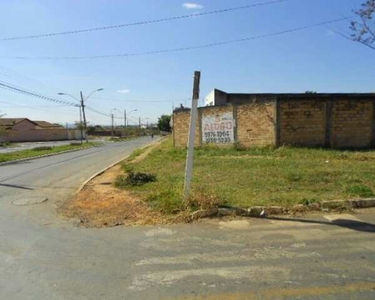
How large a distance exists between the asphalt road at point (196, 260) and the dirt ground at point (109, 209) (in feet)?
1.31

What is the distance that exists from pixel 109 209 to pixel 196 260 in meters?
3.34

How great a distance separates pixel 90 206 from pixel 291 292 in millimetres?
5310

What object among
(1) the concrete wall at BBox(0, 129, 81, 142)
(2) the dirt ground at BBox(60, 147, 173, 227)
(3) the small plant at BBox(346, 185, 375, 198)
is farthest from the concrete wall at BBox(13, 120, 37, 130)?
(3) the small plant at BBox(346, 185, 375, 198)

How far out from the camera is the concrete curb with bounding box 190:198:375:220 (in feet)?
21.3

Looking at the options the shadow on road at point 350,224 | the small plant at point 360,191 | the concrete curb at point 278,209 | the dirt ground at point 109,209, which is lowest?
the dirt ground at point 109,209

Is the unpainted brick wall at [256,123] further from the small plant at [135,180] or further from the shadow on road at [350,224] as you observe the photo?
the shadow on road at [350,224]

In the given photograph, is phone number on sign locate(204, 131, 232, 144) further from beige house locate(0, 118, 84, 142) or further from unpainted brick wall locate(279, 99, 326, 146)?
beige house locate(0, 118, 84, 142)

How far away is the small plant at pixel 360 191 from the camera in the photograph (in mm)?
7477

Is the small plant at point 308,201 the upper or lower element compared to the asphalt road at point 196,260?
upper

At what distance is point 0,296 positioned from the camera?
12.0 ft

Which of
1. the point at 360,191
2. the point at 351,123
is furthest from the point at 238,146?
the point at 360,191

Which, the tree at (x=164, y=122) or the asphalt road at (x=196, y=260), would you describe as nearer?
the asphalt road at (x=196, y=260)

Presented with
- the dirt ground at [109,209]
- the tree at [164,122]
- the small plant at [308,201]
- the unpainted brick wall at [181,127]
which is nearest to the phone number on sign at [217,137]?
the unpainted brick wall at [181,127]

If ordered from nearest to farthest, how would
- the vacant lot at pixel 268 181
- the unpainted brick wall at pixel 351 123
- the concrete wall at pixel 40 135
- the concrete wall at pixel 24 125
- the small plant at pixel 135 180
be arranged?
the vacant lot at pixel 268 181 → the small plant at pixel 135 180 → the unpainted brick wall at pixel 351 123 → the concrete wall at pixel 40 135 → the concrete wall at pixel 24 125
